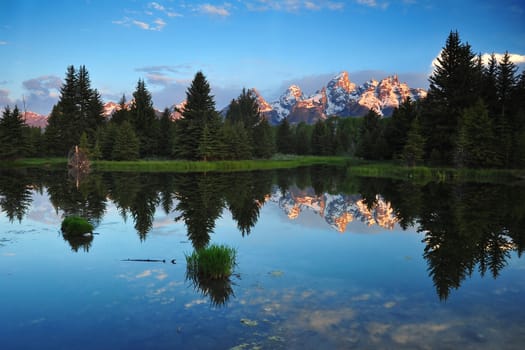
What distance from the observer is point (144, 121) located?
72.6 metres

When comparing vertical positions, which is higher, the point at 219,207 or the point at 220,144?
the point at 220,144

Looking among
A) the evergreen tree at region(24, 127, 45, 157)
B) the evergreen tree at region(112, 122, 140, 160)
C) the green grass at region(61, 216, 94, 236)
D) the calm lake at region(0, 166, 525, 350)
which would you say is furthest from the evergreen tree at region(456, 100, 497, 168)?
the evergreen tree at region(24, 127, 45, 157)

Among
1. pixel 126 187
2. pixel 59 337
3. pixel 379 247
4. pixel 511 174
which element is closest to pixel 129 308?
pixel 59 337

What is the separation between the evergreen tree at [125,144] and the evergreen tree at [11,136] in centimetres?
1588

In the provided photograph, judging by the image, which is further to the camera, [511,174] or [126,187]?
[511,174]

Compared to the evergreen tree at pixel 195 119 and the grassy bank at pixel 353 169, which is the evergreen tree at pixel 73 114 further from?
the evergreen tree at pixel 195 119

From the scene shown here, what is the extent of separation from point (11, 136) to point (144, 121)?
20.5 metres

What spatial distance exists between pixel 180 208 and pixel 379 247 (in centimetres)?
1276

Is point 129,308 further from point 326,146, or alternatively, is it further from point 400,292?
point 326,146

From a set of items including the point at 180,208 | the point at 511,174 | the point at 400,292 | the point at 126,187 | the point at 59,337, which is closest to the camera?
the point at 59,337

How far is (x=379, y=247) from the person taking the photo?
53.5 feet

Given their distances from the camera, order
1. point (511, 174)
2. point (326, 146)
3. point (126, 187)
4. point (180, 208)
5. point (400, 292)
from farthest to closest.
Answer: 1. point (326, 146)
2. point (511, 174)
3. point (126, 187)
4. point (180, 208)
5. point (400, 292)

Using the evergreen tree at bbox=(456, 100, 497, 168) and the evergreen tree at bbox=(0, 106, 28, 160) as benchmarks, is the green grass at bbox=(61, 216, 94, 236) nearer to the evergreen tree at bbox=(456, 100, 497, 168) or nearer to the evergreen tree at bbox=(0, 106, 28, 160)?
the evergreen tree at bbox=(456, 100, 497, 168)

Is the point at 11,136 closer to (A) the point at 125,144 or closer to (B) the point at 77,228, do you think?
(A) the point at 125,144
